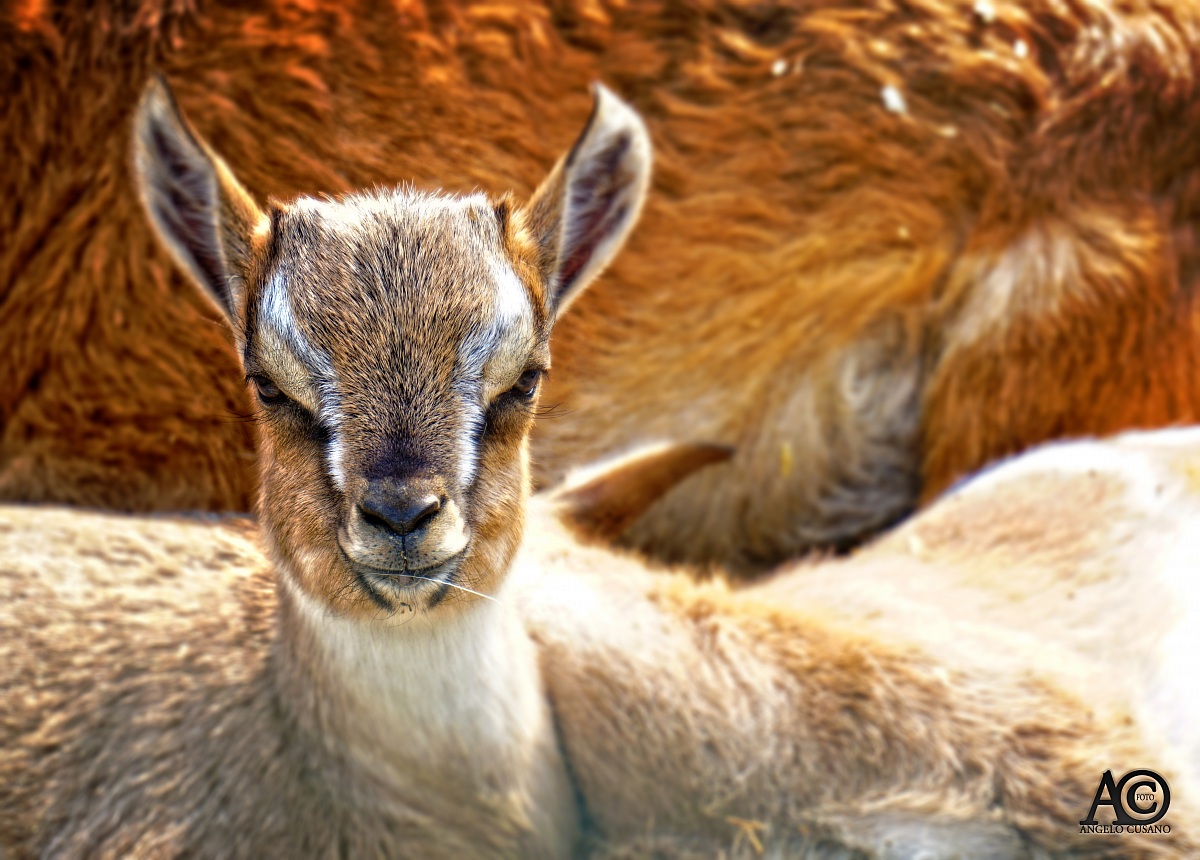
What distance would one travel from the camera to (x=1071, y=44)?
354 centimetres

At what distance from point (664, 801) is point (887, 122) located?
5.44ft

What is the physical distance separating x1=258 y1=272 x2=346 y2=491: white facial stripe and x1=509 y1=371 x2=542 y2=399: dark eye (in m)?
0.24

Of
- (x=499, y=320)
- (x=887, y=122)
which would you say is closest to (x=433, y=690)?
(x=499, y=320)

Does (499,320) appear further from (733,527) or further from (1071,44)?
(1071,44)

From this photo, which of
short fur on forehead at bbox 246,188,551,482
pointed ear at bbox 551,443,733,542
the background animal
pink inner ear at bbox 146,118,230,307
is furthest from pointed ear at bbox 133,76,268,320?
pointed ear at bbox 551,443,733,542

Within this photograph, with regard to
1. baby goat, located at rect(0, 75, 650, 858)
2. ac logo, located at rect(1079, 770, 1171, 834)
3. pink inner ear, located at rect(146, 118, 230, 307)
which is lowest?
ac logo, located at rect(1079, 770, 1171, 834)

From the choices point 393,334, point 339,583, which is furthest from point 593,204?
point 339,583

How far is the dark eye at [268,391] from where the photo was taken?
205cm

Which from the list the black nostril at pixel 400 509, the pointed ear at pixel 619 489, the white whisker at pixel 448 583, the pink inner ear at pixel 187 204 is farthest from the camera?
the pointed ear at pixel 619 489

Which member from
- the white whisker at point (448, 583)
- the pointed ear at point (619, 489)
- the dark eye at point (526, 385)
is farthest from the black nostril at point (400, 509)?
the pointed ear at point (619, 489)

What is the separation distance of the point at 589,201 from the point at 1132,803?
1483mm

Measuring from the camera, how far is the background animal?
3053 millimetres

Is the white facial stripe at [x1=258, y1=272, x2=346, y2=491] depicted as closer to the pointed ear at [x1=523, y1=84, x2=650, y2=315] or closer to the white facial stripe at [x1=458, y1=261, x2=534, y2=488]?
the white facial stripe at [x1=458, y1=261, x2=534, y2=488]

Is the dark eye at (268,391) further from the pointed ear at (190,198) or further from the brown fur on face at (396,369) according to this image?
the pointed ear at (190,198)
